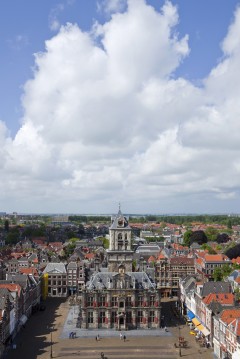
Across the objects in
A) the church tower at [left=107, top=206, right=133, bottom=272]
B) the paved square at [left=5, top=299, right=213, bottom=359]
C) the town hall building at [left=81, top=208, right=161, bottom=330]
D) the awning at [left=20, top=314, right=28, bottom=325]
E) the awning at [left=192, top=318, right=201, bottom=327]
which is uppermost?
the church tower at [left=107, top=206, right=133, bottom=272]

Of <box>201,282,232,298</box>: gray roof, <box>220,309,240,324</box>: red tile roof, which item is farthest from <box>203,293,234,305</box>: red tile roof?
<box>220,309,240,324</box>: red tile roof

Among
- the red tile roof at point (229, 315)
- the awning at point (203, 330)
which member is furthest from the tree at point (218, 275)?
the red tile roof at point (229, 315)

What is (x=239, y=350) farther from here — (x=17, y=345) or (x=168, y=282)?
(x=168, y=282)

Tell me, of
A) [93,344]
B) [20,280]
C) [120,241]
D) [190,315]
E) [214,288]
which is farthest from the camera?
[120,241]

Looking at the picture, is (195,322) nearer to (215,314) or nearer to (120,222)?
(215,314)

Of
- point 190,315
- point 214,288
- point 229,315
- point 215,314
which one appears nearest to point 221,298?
point 214,288

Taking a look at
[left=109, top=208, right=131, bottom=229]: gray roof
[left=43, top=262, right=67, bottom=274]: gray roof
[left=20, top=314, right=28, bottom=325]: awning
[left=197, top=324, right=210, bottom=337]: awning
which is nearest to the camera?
[left=197, top=324, right=210, bottom=337]: awning

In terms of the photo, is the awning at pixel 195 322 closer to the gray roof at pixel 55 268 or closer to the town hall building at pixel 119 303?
the town hall building at pixel 119 303

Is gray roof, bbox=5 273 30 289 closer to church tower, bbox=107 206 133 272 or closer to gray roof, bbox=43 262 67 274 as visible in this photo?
church tower, bbox=107 206 133 272

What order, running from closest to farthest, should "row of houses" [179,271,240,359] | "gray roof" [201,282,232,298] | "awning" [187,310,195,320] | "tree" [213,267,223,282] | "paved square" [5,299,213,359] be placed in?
1. "row of houses" [179,271,240,359]
2. "paved square" [5,299,213,359]
3. "gray roof" [201,282,232,298]
4. "awning" [187,310,195,320]
5. "tree" [213,267,223,282]
